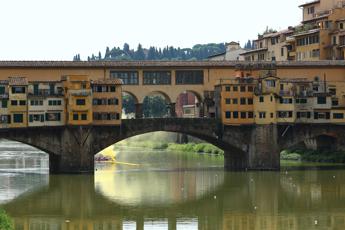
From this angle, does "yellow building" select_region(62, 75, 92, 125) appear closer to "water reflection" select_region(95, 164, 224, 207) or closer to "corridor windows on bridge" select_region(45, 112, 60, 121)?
"corridor windows on bridge" select_region(45, 112, 60, 121)

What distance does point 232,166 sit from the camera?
69438 mm

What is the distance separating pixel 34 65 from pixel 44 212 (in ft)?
72.4

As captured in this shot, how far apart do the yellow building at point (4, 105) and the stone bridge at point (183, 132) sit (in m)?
0.58

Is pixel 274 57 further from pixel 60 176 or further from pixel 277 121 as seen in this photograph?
pixel 60 176

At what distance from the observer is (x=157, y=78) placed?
227ft

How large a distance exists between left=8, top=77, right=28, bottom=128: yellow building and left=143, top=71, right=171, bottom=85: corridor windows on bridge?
34.8ft

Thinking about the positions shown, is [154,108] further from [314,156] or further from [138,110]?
[138,110]

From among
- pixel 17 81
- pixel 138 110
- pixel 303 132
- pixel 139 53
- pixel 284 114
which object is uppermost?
pixel 139 53

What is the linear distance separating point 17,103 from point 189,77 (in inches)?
564

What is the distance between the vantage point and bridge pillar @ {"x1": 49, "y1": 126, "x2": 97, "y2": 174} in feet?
205

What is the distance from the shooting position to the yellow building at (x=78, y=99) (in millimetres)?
62875

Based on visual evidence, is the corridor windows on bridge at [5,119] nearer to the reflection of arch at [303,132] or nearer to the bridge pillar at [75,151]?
the bridge pillar at [75,151]

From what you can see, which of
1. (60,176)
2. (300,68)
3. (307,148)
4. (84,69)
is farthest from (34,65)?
(307,148)

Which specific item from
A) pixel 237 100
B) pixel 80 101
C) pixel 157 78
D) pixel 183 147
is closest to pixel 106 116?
pixel 80 101
